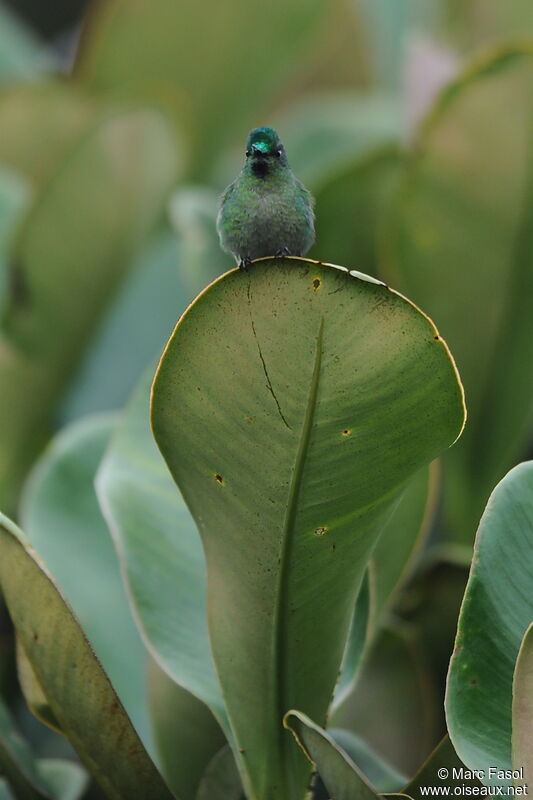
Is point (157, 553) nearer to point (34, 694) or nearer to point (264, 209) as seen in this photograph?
point (34, 694)

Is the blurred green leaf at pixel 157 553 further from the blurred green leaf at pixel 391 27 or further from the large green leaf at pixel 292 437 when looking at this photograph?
the blurred green leaf at pixel 391 27

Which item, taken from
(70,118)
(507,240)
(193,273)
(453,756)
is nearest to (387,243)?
(507,240)

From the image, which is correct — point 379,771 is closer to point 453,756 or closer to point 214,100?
point 453,756

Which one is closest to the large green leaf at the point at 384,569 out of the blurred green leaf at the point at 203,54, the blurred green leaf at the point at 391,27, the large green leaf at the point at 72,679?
the large green leaf at the point at 72,679

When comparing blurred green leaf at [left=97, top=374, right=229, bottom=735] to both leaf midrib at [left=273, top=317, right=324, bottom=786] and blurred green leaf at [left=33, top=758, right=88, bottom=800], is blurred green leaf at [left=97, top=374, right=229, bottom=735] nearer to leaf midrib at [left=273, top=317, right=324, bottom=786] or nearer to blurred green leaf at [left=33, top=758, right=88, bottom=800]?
leaf midrib at [left=273, top=317, right=324, bottom=786]

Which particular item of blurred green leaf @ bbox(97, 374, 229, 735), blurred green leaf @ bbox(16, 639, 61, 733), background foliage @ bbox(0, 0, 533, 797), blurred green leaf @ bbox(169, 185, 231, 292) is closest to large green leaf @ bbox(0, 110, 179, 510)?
background foliage @ bbox(0, 0, 533, 797)

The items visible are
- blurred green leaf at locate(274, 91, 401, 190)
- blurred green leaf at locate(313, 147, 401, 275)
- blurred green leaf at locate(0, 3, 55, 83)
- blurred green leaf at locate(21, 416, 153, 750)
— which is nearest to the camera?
blurred green leaf at locate(21, 416, 153, 750)
